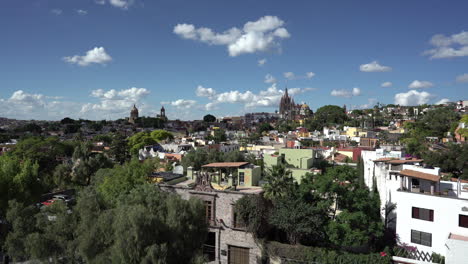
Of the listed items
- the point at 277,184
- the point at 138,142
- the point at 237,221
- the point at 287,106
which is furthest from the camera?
the point at 287,106

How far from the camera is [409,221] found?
19.7m

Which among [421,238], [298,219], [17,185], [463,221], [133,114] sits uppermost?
[133,114]

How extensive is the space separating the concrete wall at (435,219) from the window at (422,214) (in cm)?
17

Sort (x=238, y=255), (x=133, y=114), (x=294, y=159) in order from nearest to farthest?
(x=238, y=255) → (x=294, y=159) → (x=133, y=114)

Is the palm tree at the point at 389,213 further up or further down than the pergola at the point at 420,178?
further down

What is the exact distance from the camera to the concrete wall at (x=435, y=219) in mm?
18250

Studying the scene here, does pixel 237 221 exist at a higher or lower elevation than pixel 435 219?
lower

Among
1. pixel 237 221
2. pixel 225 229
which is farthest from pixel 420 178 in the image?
pixel 225 229

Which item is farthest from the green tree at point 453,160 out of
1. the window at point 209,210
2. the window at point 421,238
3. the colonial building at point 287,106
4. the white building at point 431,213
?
the colonial building at point 287,106

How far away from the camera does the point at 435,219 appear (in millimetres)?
18812

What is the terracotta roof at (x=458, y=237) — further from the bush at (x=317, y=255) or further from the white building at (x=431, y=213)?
the bush at (x=317, y=255)

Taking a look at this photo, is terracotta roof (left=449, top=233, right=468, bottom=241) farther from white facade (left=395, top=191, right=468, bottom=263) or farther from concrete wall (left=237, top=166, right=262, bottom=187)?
concrete wall (left=237, top=166, right=262, bottom=187)

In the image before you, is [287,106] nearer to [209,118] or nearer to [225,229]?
[209,118]

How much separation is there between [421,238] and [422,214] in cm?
146
